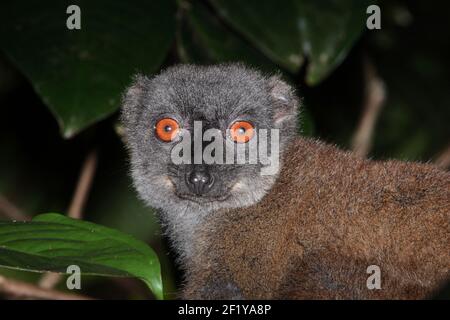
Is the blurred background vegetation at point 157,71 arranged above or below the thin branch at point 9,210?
above

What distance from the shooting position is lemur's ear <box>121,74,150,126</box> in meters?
4.81

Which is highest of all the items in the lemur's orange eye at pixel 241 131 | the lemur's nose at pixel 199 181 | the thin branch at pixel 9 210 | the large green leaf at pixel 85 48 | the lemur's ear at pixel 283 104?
the large green leaf at pixel 85 48

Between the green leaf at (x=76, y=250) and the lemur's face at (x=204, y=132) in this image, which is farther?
the lemur's face at (x=204, y=132)

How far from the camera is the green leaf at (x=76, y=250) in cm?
313

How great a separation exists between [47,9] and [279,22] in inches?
73.6

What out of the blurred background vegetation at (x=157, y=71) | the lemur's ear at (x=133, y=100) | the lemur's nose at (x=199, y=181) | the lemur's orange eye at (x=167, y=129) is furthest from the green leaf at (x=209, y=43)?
the lemur's nose at (x=199, y=181)

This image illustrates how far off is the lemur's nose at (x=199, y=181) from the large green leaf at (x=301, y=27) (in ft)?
4.88

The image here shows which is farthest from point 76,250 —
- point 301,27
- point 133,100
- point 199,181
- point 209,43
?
point 301,27

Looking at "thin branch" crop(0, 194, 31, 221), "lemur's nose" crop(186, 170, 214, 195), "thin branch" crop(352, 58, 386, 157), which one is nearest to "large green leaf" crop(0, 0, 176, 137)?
"lemur's nose" crop(186, 170, 214, 195)

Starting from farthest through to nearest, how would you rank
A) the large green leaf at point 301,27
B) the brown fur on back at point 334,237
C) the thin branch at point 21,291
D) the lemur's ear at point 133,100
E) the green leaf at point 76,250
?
1. the large green leaf at point 301,27
2. the lemur's ear at point 133,100
3. the thin branch at point 21,291
4. the brown fur on back at point 334,237
5. the green leaf at point 76,250

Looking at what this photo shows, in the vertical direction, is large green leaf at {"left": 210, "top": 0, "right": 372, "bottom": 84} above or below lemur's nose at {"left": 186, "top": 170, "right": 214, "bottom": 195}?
above

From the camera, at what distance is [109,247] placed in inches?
131

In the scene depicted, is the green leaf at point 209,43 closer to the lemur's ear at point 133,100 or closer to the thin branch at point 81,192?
the lemur's ear at point 133,100

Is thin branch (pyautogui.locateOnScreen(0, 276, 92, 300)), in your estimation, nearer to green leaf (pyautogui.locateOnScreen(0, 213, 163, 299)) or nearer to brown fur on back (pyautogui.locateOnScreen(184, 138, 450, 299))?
green leaf (pyautogui.locateOnScreen(0, 213, 163, 299))
